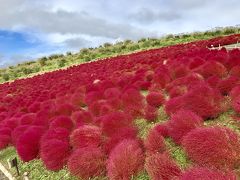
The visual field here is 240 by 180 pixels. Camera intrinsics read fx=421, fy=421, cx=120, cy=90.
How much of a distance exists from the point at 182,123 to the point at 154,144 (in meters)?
0.52

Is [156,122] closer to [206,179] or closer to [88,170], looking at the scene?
[88,170]

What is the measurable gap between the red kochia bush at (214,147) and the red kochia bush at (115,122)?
89.5 inches

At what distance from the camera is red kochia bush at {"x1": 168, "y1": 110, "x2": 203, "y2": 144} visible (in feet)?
20.3

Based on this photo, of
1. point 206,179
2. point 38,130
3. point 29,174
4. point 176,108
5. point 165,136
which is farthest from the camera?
point 38,130

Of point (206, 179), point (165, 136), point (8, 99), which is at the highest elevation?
point (206, 179)

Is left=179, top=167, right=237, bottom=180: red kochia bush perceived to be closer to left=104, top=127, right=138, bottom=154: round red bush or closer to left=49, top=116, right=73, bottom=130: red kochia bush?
left=104, top=127, right=138, bottom=154: round red bush

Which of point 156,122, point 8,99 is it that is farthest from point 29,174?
point 8,99

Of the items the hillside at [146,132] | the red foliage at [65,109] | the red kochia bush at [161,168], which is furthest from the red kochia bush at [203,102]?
the red foliage at [65,109]

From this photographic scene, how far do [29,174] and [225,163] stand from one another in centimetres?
501

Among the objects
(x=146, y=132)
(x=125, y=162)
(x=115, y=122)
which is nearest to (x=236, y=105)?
(x=146, y=132)

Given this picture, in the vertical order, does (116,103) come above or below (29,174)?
above

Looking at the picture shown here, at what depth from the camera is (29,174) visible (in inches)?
346

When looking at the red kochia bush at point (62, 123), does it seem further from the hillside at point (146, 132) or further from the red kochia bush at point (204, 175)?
the red kochia bush at point (204, 175)

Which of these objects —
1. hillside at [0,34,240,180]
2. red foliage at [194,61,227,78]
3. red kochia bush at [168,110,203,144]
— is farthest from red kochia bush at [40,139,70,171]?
red foliage at [194,61,227,78]
